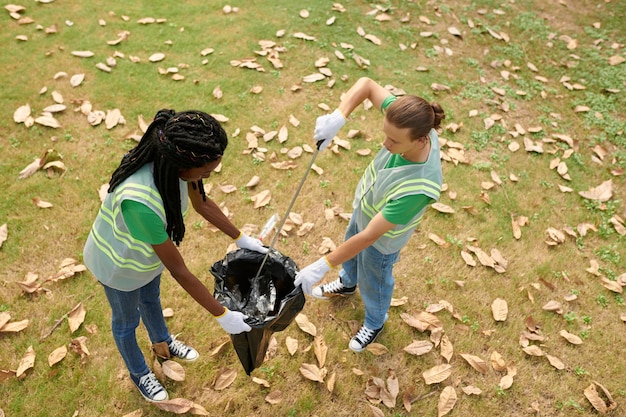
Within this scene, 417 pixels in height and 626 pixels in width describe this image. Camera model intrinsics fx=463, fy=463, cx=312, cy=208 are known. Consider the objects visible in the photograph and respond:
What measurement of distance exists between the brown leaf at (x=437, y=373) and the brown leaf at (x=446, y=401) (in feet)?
0.23

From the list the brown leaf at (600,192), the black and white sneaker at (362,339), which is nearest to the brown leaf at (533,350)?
the black and white sneaker at (362,339)

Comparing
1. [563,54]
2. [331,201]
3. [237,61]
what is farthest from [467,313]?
[563,54]

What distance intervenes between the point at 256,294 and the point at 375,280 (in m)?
0.70

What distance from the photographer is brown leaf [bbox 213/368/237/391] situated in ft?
8.96

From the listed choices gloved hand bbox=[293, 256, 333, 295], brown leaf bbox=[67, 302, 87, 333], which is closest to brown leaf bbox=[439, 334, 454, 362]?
gloved hand bbox=[293, 256, 333, 295]

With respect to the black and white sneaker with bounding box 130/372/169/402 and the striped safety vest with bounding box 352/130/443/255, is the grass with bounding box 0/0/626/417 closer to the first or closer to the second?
the black and white sneaker with bounding box 130/372/169/402

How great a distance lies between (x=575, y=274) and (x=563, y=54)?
Result: 130 inches

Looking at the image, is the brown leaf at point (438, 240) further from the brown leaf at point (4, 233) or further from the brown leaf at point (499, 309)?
the brown leaf at point (4, 233)

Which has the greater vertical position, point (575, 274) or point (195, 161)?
point (195, 161)

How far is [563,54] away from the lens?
5.65 metres

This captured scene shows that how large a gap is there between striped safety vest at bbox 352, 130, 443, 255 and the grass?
97 centimetres

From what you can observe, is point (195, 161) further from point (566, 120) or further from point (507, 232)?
point (566, 120)

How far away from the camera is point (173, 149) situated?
1.67 m

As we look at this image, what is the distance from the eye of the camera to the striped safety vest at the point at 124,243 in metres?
1.72
